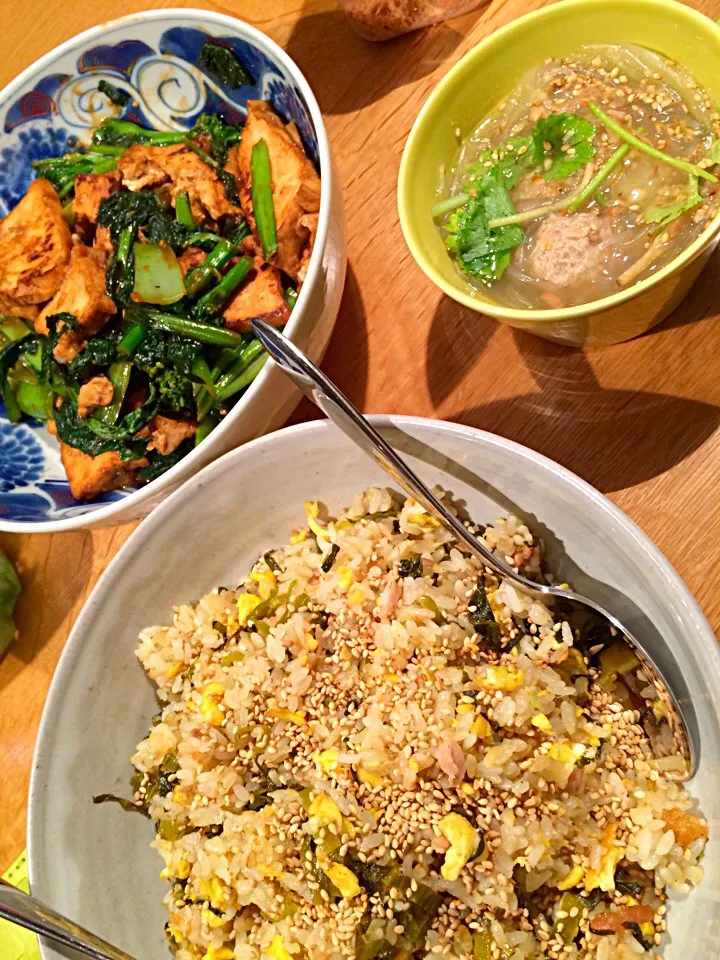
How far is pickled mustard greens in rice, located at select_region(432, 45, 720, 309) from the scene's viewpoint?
4.32 ft

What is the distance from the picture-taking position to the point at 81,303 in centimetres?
177

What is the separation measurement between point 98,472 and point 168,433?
18 cm

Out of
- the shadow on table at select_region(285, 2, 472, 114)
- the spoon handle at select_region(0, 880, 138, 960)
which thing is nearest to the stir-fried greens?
the shadow on table at select_region(285, 2, 472, 114)

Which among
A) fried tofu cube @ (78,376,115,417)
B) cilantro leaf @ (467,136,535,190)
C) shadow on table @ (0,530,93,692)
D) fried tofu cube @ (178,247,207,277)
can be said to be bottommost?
shadow on table @ (0,530,93,692)

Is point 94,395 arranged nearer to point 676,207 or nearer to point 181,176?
point 181,176

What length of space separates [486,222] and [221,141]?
0.83 meters

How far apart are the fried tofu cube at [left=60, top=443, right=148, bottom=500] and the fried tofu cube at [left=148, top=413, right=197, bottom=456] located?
5 cm

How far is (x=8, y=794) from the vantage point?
1.83m

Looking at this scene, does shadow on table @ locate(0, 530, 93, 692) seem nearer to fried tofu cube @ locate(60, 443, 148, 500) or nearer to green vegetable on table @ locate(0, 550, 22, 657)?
green vegetable on table @ locate(0, 550, 22, 657)

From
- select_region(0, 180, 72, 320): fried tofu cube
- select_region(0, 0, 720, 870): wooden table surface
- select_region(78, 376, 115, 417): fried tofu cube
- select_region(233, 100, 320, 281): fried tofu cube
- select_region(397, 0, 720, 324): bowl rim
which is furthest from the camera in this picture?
select_region(0, 180, 72, 320): fried tofu cube

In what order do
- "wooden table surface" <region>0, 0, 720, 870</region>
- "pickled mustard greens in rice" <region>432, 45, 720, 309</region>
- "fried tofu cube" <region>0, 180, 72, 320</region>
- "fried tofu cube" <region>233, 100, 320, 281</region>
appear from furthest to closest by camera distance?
"fried tofu cube" <region>0, 180, 72, 320</region>, "fried tofu cube" <region>233, 100, 320, 281</region>, "wooden table surface" <region>0, 0, 720, 870</region>, "pickled mustard greens in rice" <region>432, 45, 720, 309</region>

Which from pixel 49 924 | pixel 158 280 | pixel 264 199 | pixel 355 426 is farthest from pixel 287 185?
pixel 49 924

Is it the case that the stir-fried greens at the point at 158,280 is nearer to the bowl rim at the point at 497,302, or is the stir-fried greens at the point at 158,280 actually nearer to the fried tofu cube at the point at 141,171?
the fried tofu cube at the point at 141,171

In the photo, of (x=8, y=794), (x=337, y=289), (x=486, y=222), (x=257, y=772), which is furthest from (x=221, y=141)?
(x=8, y=794)
